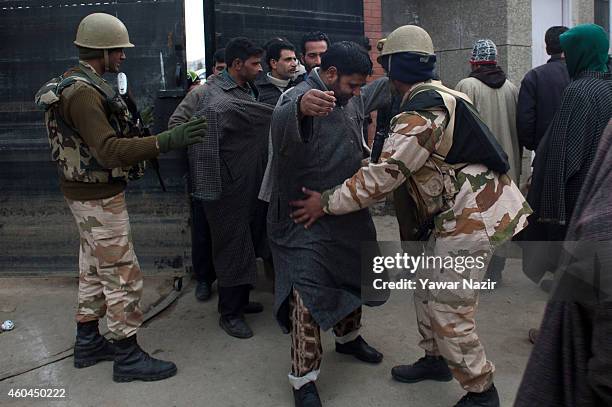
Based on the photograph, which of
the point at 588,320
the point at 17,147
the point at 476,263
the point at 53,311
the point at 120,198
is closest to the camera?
the point at 588,320

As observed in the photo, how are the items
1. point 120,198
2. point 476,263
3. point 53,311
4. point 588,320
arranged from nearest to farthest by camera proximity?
point 588,320 < point 476,263 < point 120,198 < point 53,311

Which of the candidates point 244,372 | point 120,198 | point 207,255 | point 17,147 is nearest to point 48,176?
point 17,147

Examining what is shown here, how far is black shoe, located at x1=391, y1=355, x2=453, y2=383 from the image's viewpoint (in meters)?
3.19

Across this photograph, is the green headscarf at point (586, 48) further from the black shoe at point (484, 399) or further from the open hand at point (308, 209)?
the black shoe at point (484, 399)

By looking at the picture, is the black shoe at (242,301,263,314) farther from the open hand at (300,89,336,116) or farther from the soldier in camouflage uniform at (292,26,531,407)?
the open hand at (300,89,336,116)

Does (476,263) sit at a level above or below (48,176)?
below

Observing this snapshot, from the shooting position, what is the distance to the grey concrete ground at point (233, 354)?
122 inches

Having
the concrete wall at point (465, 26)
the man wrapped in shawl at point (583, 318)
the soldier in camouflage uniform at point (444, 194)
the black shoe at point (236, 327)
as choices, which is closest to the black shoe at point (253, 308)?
the black shoe at point (236, 327)

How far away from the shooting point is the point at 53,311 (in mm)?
4328

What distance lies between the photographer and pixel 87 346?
11.4 feet

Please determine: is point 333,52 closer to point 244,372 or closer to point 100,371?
point 244,372

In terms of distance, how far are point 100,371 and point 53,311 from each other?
1.13 m

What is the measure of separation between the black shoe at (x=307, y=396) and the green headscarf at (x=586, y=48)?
224cm

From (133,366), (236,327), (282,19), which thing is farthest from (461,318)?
(282,19)
